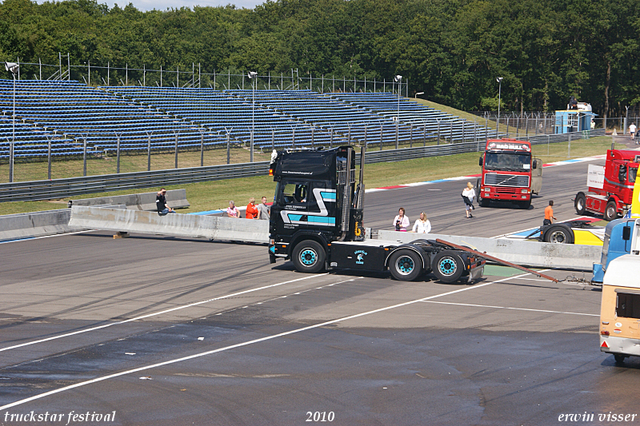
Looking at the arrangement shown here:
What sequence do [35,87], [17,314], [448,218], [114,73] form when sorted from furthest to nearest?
[114,73]
[35,87]
[448,218]
[17,314]

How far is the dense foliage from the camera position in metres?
102

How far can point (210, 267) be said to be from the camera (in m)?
21.5

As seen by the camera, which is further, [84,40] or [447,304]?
[84,40]

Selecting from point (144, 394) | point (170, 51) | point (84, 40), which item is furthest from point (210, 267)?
point (170, 51)

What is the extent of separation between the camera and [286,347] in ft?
43.3

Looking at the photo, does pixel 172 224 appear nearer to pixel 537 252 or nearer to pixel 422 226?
pixel 422 226

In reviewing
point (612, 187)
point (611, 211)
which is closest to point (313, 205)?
point (611, 211)

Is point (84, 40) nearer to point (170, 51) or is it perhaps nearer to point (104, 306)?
point (170, 51)

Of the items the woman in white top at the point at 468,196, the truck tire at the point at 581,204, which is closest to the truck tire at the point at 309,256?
the woman in white top at the point at 468,196

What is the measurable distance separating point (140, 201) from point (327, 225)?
15.0m

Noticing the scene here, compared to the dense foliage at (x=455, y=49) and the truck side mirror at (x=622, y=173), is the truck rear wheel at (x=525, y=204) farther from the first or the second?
the dense foliage at (x=455, y=49)

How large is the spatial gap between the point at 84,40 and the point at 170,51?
938 inches

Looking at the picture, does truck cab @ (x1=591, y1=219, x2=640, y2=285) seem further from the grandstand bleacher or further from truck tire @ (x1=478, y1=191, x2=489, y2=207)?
the grandstand bleacher

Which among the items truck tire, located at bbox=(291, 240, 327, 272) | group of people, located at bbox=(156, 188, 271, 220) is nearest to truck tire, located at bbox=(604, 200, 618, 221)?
group of people, located at bbox=(156, 188, 271, 220)
